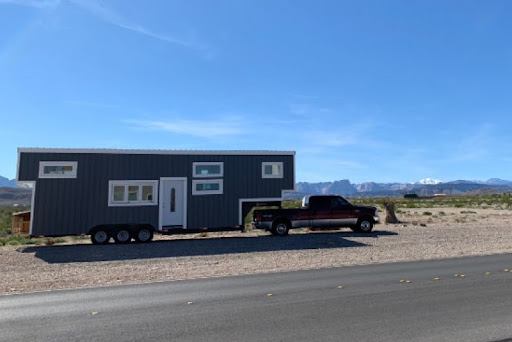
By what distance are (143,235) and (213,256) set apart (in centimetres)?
544

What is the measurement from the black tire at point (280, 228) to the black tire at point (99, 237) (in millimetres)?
7925

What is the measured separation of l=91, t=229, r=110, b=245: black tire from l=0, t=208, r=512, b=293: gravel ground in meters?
0.31

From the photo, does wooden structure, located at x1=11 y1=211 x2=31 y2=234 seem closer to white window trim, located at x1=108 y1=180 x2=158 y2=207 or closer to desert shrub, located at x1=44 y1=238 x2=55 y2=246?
desert shrub, located at x1=44 y1=238 x2=55 y2=246

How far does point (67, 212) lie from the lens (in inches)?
712

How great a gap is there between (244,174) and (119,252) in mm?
7096

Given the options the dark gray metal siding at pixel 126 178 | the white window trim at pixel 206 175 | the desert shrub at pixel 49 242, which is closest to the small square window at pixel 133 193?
the dark gray metal siding at pixel 126 178

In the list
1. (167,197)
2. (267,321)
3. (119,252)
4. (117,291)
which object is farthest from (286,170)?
(267,321)

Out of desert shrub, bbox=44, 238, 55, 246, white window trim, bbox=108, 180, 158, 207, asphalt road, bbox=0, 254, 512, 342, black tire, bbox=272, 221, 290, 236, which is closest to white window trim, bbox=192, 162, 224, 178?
white window trim, bbox=108, 180, 158, 207

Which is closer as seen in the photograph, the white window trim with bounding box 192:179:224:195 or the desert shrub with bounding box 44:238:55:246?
the desert shrub with bounding box 44:238:55:246

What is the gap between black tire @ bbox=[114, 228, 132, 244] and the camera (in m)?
18.8

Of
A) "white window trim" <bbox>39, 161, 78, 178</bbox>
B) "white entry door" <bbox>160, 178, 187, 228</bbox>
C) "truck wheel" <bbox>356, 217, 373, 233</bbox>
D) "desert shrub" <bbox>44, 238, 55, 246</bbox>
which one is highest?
"white window trim" <bbox>39, 161, 78, 178</bbox>

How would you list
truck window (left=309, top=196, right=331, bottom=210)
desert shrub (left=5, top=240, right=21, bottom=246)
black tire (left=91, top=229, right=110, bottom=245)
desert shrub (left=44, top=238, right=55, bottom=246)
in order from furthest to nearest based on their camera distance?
truck window (left=309, top=196, right=331, bottom=210)
desert shrub (left=5, top=240, right=21, bottom=246)
desert shrub (left=44, top=238, right=55, bottom=246)
black tire (left=91, top=229, right=110, bottom=245)

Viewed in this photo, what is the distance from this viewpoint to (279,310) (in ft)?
23.7

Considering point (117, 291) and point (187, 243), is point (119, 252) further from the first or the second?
point (117, 291)
